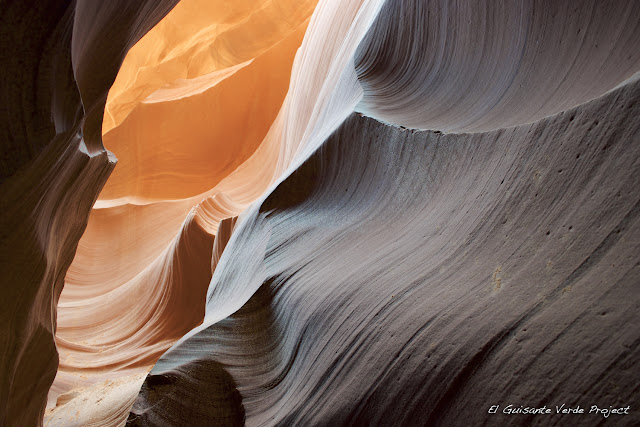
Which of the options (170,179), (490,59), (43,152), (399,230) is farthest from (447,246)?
Answer: (170,179)

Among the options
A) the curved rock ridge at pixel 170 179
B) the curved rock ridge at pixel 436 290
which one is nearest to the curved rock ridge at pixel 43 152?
the curved rock ridge at pixel 436 290

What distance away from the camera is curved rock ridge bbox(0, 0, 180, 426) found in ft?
3.43

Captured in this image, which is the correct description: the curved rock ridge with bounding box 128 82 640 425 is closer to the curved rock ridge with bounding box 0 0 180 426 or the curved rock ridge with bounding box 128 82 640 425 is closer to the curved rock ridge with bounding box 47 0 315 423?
the curved rock ridge with bounding box 0 0 180 426

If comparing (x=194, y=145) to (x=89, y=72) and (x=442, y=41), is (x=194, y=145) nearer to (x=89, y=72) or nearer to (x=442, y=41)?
(x=89, y=72)

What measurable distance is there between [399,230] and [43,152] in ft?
2.98

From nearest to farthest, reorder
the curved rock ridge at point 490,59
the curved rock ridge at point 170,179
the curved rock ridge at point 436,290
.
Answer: the curved rock ridge at point 436,290 < the curved rock ridge at point 490,59 < the curved rock ridge at point 170,179

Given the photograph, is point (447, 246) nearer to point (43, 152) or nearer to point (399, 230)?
point (399, 230)

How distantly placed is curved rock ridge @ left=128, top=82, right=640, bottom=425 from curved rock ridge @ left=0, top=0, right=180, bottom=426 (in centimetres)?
48

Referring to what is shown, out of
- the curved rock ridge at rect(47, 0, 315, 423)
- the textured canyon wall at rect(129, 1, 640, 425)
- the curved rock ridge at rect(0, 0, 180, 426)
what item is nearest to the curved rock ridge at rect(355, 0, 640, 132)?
the textured canyon wall at rect(129, 1, 640, 425)

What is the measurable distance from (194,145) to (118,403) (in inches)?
112

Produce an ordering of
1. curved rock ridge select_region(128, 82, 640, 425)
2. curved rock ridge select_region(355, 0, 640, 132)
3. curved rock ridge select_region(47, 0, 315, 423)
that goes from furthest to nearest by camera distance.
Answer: curved rock ridge select_region(47, 0, 315, 423), curved rock ridge select_region(355, 0, 640, 132), curved rock ridge select_region(128, 82, 640, 425)

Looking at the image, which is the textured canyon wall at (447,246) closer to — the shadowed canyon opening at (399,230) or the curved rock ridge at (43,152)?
the shadowed canyon opening at (399,230)

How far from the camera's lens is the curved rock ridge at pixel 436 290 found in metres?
0.79

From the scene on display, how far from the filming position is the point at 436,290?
41.8 inches
